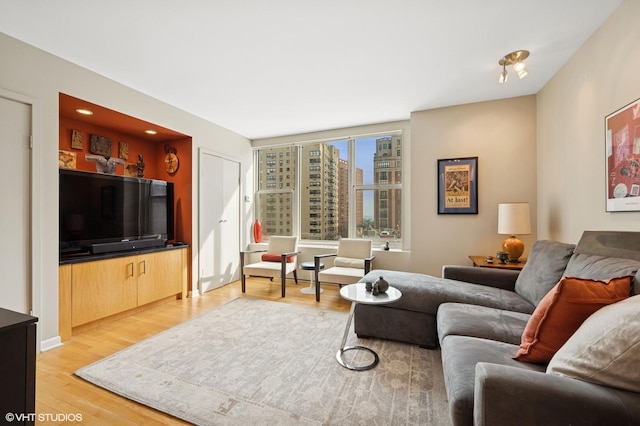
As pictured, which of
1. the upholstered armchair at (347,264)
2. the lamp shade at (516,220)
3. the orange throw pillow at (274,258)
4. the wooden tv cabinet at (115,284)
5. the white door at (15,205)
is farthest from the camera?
the orange throw pillow at (274,258)

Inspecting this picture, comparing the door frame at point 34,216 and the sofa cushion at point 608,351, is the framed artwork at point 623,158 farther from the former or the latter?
the door frame at point 34,216

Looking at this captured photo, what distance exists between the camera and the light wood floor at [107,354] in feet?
5.11

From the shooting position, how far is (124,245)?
3105 millimetres

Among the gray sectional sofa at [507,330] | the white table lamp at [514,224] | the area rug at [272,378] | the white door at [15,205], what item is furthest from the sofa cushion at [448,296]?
the white door at [15,205]

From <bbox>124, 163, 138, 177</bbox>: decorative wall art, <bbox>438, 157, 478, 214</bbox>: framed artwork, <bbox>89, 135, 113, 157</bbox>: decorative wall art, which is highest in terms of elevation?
<bbox>89, 135, 113, 157</bbox>: decorative wall art

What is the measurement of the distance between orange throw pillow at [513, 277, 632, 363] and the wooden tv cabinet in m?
3.47

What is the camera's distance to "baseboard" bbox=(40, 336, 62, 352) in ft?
7.52

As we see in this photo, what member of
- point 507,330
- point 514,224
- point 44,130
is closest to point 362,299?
point 507,330

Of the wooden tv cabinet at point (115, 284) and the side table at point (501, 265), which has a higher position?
the side table at point (501, 265)

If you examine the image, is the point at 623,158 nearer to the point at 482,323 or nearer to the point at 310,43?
the point at 482,323

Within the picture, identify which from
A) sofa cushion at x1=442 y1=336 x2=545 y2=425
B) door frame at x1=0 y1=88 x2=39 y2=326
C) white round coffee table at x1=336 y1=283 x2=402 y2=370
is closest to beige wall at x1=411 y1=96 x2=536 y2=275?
white round coffee table at x1=336 y1=283 x2=402 y2=370

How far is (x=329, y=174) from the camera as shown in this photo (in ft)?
15.6

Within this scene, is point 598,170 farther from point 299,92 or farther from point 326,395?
point 299,92

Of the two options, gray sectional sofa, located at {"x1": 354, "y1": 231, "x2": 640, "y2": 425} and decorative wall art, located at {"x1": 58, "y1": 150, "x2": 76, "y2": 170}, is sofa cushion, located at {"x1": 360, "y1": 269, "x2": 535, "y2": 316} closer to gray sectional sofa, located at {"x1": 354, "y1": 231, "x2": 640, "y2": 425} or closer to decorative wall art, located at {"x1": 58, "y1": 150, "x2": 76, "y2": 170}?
gray sectional sofa, located at {"x1": 354, "y1": 231, "x2": 640, "y2": 425}
